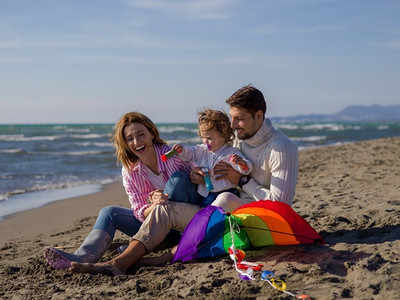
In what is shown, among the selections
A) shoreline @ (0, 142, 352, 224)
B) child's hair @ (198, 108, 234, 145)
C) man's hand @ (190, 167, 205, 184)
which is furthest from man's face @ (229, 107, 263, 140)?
shoreline @ (0, 142, 352, 224)

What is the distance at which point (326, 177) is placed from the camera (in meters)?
8.69

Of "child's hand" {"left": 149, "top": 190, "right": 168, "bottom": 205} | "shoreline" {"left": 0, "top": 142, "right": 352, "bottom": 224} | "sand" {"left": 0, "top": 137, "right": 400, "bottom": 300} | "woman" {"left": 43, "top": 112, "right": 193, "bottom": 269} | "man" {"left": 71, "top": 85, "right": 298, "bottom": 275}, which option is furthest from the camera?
"shoreline" {"left": 0, "top": 142, "right": 352, "bottom": 224}

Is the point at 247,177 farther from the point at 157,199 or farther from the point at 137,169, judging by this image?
the point at 137,169

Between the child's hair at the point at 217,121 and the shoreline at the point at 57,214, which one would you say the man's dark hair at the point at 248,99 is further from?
the shoreline at the point at 57,214

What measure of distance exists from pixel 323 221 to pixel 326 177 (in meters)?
3.96

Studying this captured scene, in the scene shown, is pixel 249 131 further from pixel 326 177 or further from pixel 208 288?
pixel 326 177

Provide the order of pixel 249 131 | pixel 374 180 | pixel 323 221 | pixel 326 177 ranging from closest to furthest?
pixel 249 131 → pixel 323 221 → pixel 374 180 → pixel 326 177

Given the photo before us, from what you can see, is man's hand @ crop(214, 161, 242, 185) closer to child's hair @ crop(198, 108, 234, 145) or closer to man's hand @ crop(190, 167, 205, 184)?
man's hand @ crop(190, 167, 205, 184)

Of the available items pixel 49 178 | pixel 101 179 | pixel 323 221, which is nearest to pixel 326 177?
pixel 323 221

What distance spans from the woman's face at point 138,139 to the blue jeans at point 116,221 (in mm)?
516

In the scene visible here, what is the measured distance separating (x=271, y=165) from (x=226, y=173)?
0.38 meters

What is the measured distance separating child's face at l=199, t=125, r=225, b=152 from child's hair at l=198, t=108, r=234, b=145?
0.11ft

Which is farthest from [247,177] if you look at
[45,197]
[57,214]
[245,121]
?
[45,197]

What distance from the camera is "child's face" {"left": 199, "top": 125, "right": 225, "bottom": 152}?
4185 millimetres
